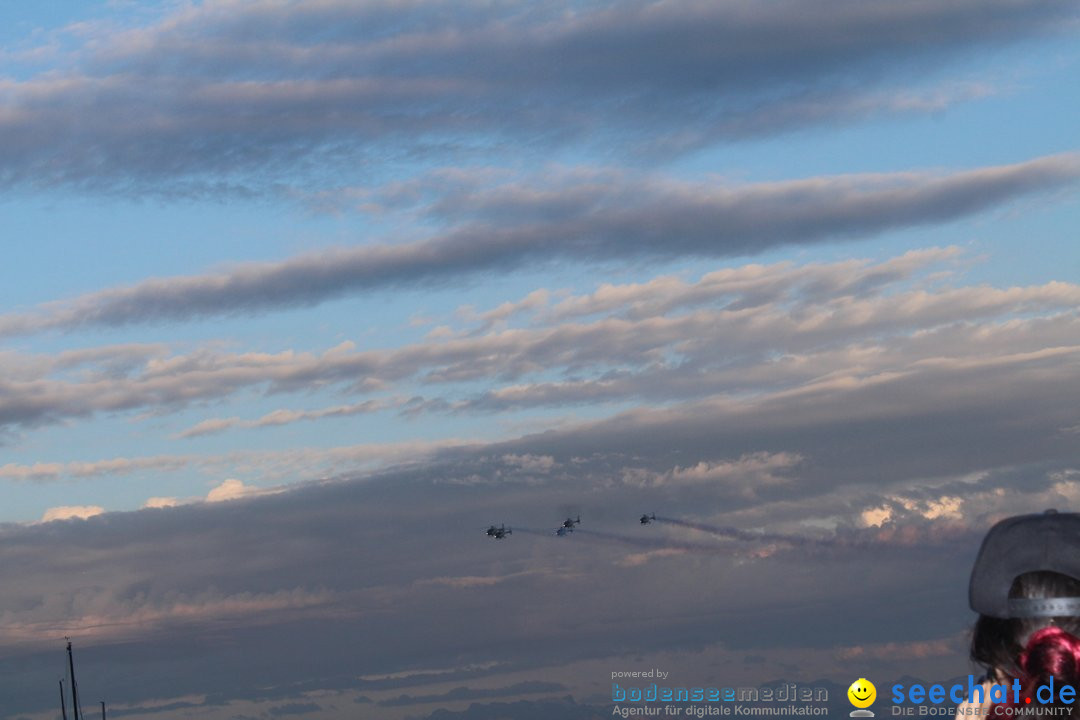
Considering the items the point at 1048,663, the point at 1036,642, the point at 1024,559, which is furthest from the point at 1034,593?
the point at 1048,663

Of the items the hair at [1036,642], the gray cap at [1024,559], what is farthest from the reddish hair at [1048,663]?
the gray cap at [1024,559]

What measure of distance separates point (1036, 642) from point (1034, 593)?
0.41 meters

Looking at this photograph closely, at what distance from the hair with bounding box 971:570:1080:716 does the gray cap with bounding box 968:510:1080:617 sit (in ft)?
0.21

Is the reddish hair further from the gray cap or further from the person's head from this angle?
the gray cap

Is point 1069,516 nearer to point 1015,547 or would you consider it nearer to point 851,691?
point 1015,547

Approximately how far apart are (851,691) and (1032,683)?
2190cm

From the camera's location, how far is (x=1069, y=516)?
32.7ft

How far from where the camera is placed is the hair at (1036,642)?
9539 mm

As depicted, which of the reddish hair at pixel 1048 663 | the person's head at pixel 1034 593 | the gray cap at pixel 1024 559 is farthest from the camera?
the gray cap at pixel 1024 559

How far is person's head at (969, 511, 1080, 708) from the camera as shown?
9.62 m

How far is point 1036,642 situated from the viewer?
9.73m

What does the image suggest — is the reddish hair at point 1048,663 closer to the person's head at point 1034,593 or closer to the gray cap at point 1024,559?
the person's head at point 1034,593

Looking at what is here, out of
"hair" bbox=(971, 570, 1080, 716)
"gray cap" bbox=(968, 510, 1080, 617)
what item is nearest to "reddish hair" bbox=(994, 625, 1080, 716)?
"hair" bbox=(971, 570, 1080, 716)

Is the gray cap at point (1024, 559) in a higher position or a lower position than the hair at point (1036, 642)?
higher
